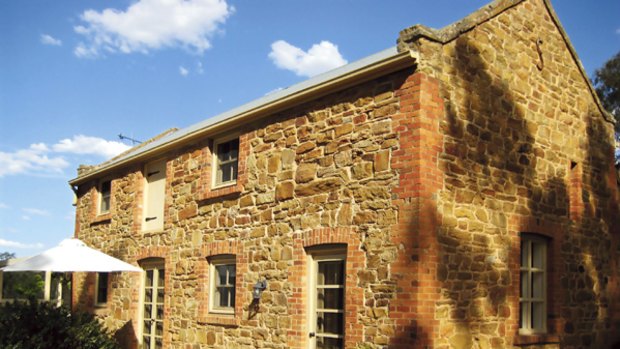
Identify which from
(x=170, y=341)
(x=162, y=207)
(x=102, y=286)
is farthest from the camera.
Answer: (x=102, y=286)

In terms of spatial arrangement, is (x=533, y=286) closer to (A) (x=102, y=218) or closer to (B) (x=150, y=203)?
(B) (x=150, y=203)

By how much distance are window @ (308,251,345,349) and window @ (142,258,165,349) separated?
520 cm

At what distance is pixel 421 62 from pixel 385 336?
12.6 feet

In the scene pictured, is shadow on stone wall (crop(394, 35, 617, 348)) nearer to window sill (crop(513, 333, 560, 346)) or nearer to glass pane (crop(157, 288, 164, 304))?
window sill (crop(513, 333, 560, 346))

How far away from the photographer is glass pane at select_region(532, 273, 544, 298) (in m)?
11.2

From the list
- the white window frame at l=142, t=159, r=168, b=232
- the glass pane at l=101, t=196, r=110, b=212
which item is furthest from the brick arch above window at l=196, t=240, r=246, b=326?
the glass pane at l=101, t=196, r=110, b=212

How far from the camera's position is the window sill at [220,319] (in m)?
12.0

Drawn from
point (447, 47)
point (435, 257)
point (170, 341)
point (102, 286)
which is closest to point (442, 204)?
point (435, 257)

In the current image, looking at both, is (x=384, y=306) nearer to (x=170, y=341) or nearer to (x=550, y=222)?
(x=550, y=222)

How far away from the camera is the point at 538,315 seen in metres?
11.2

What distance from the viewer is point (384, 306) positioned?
363 inches

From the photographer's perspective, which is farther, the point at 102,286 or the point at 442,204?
the point at 102,286

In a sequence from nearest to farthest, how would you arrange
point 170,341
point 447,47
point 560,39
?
1. point 447,47
2. point 560,39
3. point 170,341

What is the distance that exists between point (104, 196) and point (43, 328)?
6.45 m
